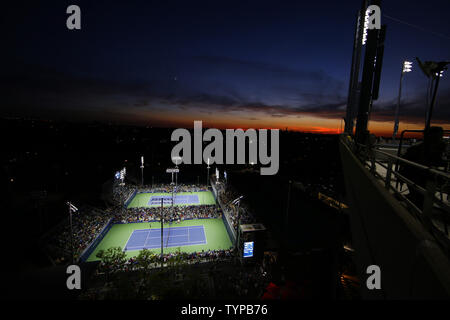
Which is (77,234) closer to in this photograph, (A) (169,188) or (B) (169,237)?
(B) (169,237)

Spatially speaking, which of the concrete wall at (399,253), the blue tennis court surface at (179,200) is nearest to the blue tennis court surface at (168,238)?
the blue tennis court surface at (179,200)

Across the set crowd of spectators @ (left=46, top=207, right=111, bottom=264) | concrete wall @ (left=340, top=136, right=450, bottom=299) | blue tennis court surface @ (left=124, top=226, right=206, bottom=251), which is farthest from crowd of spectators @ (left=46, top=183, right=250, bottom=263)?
concrete wall @ (left=340, top=136, right=450, bottom=299)

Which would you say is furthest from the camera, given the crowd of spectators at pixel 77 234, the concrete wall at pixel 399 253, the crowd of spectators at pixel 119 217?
the crowd of spectators at pixel 119 217

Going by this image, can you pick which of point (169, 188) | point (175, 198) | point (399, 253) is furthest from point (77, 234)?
point (399, 253)

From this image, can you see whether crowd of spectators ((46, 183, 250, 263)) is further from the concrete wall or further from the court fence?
the concrete wall

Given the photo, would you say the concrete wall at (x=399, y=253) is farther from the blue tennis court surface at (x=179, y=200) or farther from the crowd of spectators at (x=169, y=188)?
the crowd of spectators at (x=169, y=188)

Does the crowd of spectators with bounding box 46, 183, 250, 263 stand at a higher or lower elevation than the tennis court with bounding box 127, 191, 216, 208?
higher
